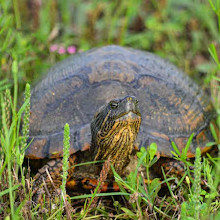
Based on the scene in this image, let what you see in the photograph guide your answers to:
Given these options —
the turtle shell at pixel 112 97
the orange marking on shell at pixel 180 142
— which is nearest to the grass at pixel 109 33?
the turtle shell at pixel 112 97

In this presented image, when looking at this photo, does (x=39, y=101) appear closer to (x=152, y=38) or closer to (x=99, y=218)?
(x=99, y=218)

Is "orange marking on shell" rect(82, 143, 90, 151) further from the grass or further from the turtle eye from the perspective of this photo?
the grass

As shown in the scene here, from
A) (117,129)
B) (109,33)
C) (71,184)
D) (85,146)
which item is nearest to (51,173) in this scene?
(71,184)

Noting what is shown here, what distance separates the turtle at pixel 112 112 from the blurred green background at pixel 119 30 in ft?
3.35

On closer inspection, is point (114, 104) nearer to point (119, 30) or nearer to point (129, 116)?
point (129, 116)

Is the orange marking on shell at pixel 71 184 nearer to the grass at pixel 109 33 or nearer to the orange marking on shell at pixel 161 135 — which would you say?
the orange marking on shell at pixel 161 135

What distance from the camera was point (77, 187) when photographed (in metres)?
2.90

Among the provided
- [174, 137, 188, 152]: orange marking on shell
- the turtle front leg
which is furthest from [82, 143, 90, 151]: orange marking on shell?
[174, 137, 188, 152]: orange marking on shell

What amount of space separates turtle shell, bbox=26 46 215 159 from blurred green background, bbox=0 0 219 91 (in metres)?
1.01

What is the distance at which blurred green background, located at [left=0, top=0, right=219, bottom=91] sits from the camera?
4.62 meters

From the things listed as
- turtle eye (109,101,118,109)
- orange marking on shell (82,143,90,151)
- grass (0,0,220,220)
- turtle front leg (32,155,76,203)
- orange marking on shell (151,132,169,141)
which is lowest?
turtle front leg (32,155,76,203)

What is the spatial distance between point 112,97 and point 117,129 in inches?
21.1

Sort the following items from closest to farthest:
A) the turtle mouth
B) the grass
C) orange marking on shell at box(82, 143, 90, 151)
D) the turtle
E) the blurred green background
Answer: the turtle mouth
the turtle
orange marking on shell at box(82, 143, 90, 151)
the grass
the blurred green background

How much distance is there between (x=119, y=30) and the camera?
5.41 m
